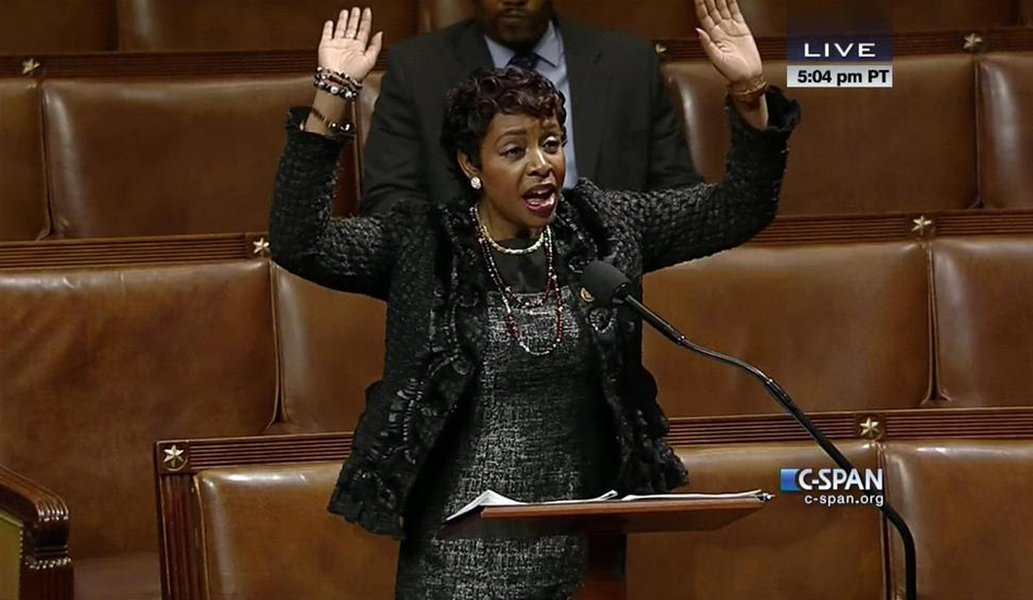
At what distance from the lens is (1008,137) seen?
1.61 metres

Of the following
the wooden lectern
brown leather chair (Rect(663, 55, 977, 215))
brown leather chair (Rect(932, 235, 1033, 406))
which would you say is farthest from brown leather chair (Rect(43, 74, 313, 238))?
the wooden lectern

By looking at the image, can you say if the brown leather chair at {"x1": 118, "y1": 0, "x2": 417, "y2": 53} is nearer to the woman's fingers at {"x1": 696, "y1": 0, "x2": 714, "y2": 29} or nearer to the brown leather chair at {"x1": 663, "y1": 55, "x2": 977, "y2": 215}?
the brown leather chair at {"x1": 663, "y1": 55, "x2": 977, "y2": 215}

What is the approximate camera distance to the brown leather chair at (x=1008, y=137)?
63.3 inches

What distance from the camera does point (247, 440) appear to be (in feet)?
3.79

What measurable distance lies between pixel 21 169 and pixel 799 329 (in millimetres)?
675

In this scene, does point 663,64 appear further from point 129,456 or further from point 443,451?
point 443,451

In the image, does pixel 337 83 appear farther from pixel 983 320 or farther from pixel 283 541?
pixel 983 320

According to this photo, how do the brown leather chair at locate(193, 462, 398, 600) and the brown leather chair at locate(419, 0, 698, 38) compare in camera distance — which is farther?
the brown leather chair at locate(419, 0, 698, 38)

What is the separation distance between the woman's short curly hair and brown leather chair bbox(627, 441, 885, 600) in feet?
0.93

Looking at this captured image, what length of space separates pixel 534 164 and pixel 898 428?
35cm

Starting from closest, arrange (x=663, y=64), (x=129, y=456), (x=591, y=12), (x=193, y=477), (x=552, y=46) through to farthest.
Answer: (x=193, y=477), (x=129, y=456), (x=552, y=46), (x=663, y=64), (x=591, y=12)

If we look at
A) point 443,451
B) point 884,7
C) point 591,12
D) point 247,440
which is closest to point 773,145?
point 443,451

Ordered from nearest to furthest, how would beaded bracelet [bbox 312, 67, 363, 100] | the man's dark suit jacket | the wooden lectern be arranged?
the wooden lectern, beaded bracelet [bbox 312, 67, 363, 100], the man's dark suit jacket

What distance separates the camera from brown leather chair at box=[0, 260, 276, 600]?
1.31 meters
